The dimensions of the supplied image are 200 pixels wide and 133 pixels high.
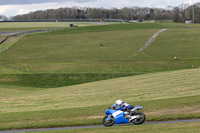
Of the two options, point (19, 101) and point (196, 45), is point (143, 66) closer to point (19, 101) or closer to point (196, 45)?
point (196, 45)

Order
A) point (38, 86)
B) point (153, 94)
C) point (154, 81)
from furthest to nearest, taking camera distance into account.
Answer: point (38, 86), point (154, 81), point (153, 94)

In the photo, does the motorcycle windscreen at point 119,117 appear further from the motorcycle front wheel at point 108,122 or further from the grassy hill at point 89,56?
the grassy hill at point 89,56

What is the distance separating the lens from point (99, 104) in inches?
988

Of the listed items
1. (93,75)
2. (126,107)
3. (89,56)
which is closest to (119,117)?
(126,107)

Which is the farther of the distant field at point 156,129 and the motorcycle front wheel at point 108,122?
the motorcycle front wheel at point 108,122

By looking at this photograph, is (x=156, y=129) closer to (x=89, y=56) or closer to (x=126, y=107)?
(x=126, y=107)

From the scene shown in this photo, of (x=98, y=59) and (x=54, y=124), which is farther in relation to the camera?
(x=98, y=59)

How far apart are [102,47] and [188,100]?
5981cm

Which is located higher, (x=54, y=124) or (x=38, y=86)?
(x=54, y=124)

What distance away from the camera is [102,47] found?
80.8 m

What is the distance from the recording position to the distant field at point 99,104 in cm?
1920

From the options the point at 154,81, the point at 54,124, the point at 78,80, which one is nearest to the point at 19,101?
the point at 54,124

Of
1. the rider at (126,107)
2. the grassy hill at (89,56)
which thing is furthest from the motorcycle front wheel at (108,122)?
the grassy hill at (89,56)

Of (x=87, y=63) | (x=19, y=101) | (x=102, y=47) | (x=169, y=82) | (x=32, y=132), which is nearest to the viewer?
(x=32, y=132)
